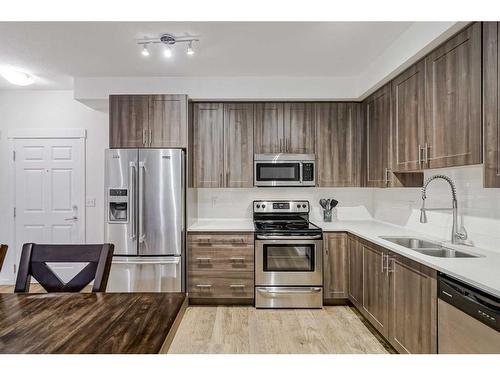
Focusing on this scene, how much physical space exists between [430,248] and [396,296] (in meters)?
0.51

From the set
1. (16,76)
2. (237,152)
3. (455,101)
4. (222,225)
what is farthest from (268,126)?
(16,76)

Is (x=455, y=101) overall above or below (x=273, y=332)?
above

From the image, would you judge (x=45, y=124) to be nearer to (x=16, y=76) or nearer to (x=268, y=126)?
(x=16, y=76)

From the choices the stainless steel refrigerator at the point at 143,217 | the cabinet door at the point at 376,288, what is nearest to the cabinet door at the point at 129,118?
the stainless steel refrigerator at the point at 143,217

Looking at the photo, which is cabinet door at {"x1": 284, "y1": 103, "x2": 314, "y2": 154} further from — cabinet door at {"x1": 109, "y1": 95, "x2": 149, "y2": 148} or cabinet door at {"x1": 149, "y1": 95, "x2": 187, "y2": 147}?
cabinet door at {"x1": 109, "y1": 95, "x2": 149, "y2": 148}

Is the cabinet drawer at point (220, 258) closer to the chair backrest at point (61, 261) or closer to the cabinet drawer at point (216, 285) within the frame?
the cabinet drawer at point (216, 285)

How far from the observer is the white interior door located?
163 inches

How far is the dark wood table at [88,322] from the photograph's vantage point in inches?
39.4

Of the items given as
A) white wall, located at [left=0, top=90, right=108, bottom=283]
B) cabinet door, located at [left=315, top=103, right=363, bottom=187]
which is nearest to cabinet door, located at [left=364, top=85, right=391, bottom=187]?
cabinet door, located at [left=315, top=103, right=363, bottom=187]

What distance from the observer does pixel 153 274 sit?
3.28m

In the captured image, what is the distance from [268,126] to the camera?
376 cm

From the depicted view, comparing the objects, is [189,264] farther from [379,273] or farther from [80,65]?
[80,65]

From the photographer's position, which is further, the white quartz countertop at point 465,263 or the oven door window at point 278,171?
the oven door window at point 278,171

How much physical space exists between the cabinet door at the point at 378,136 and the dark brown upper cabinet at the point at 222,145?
4.36 ft
